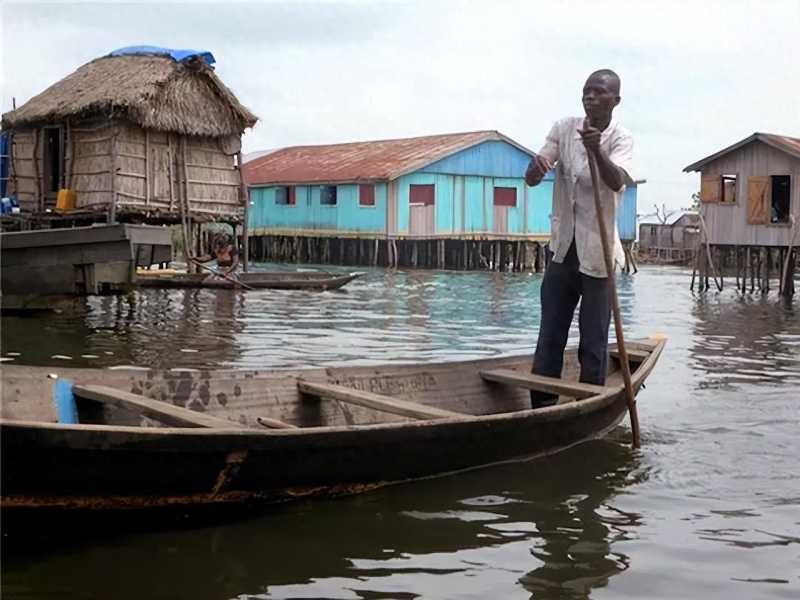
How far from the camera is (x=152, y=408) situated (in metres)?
4.34

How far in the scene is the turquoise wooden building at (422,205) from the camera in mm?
31156

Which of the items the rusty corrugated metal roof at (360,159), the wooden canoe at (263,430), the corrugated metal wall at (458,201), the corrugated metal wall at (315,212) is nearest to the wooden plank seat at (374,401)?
the wooden canoe at (263,430)

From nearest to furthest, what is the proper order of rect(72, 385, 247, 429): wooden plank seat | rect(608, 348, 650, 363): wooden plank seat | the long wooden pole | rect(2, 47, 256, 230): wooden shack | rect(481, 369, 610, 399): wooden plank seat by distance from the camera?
rect(72, 385, 247, 429): wooden plank seat → the long wooden pole → rect(481, 369, 610, 399): wooden plank seat → rect(608, 348, 650, 363): wooden plank seat → rect(2, 47, 256, 230): wooden shack

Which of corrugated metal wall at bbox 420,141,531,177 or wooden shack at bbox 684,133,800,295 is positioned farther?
corrugated metal wall at bbox 420,141,531,177

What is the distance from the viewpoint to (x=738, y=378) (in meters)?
9.11

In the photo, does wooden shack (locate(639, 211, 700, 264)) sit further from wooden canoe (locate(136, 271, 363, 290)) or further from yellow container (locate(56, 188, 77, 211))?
yellow container (locate(56, 188, 77, 211))

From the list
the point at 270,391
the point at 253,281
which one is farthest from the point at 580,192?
the point at 253,281

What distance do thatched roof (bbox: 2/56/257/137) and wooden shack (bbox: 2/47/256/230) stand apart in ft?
0.06

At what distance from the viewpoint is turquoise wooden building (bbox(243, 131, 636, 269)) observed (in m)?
31.2

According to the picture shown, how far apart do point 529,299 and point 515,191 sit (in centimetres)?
1358

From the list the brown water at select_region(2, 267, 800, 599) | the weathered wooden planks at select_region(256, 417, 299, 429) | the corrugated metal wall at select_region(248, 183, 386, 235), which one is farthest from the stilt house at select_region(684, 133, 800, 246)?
the weathered wooden planks at select_region(256, 417, 299, 429)

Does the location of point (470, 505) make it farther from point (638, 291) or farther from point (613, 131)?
point (638, 291)

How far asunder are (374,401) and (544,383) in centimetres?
119

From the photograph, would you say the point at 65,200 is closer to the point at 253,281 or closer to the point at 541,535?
the point at 253,281
